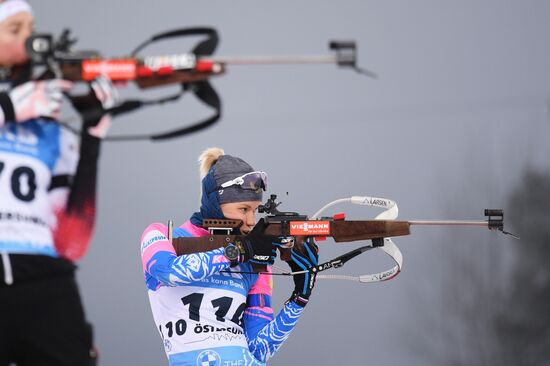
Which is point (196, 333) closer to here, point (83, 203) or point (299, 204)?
point (83, 203)

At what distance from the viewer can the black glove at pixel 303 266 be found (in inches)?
111

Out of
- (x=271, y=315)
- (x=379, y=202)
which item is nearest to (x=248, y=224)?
(x=271, y=315)

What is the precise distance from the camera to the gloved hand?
1.76 metres

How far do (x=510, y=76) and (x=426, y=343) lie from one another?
1.42m

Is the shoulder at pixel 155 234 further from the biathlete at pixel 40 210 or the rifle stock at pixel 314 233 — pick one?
the biathlete at pixel 40 210

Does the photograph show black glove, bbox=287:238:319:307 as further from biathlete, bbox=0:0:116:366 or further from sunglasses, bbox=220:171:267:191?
biathlete, bbox=0:0:116:366

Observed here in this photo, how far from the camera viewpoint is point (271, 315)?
2889mm

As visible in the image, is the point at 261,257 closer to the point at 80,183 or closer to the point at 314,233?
the point at 314,233

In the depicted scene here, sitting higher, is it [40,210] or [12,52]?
[12,52]

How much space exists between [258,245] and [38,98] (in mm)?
1023

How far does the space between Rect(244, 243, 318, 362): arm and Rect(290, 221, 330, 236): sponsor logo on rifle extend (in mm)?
49

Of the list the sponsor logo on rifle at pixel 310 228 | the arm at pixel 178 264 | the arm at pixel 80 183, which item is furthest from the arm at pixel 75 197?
the sponsor logo on rifle at pixel 310 228

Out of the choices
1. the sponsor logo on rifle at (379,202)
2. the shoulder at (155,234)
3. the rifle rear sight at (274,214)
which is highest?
the rifle rear sight at (274,214)

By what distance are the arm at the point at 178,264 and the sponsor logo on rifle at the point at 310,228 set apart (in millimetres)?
229
